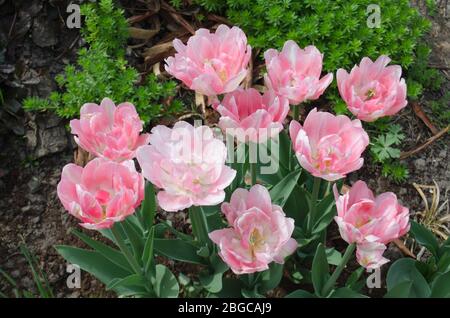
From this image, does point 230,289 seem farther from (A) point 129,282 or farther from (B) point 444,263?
(B) point 444,263

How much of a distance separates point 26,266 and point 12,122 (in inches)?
24.0

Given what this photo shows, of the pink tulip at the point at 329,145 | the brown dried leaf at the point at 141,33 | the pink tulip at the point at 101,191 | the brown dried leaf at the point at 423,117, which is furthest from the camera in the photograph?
the brown dried leaf at the point at 141,33

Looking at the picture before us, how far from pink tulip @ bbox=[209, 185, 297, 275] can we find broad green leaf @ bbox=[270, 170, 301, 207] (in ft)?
0.87

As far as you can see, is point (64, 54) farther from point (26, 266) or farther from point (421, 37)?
point (421, 37)

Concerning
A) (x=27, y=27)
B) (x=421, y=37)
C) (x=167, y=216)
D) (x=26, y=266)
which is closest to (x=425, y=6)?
(x=421, y=37)

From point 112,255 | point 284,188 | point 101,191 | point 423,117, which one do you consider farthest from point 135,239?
point 423,117

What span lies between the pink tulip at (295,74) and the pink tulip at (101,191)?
443mm

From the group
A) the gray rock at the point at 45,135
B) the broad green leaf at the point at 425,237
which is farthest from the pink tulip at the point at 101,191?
the gray rock at the point at 45,135

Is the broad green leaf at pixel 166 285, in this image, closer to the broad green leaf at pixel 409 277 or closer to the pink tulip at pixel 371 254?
the pink tulip at pixel 371 254

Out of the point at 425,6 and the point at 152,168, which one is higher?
the point at 152,168

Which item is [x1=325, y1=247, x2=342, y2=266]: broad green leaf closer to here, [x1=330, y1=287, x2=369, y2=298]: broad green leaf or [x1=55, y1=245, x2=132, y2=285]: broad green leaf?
[x1=330, y1=287, x2=369, y2=298]: broad green leaf

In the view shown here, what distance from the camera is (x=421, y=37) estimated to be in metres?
2.68

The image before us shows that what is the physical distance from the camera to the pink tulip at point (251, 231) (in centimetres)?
133
